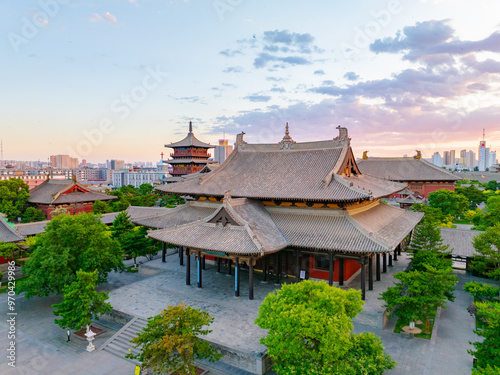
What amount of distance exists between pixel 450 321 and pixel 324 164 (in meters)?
14.4

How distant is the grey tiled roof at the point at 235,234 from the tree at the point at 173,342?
20.7 feet

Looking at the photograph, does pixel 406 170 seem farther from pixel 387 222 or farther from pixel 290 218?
pixel 290 218

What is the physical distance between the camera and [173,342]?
13617 mm

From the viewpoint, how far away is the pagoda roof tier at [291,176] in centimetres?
2458

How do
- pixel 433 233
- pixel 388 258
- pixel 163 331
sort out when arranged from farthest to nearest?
pixel 388 258, pixel 433 233, pixel 163 331

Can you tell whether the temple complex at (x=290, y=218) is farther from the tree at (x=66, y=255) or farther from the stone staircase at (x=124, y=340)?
the stone staircase at (x=124, y=340)

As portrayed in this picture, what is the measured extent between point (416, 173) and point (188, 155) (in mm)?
48526

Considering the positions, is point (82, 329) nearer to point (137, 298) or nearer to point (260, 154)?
point (137, 298)

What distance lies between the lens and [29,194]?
171 feet

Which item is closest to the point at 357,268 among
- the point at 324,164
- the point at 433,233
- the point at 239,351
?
the point at 433,233

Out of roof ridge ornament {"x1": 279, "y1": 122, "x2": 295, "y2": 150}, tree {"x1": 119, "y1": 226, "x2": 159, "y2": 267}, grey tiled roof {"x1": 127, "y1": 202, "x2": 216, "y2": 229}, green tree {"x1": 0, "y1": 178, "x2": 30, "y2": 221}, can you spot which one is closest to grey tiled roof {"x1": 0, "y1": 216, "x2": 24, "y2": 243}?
tree {"x1": 119, "y1": 226, "x2": 159, "y2": 267}

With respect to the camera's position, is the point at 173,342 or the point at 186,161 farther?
the point at 186,161

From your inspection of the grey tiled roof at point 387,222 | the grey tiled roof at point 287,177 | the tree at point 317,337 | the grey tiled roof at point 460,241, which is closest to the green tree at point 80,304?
the tree at point 317,337

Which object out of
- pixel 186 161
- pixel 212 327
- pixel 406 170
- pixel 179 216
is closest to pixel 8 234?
pixel 179 216
